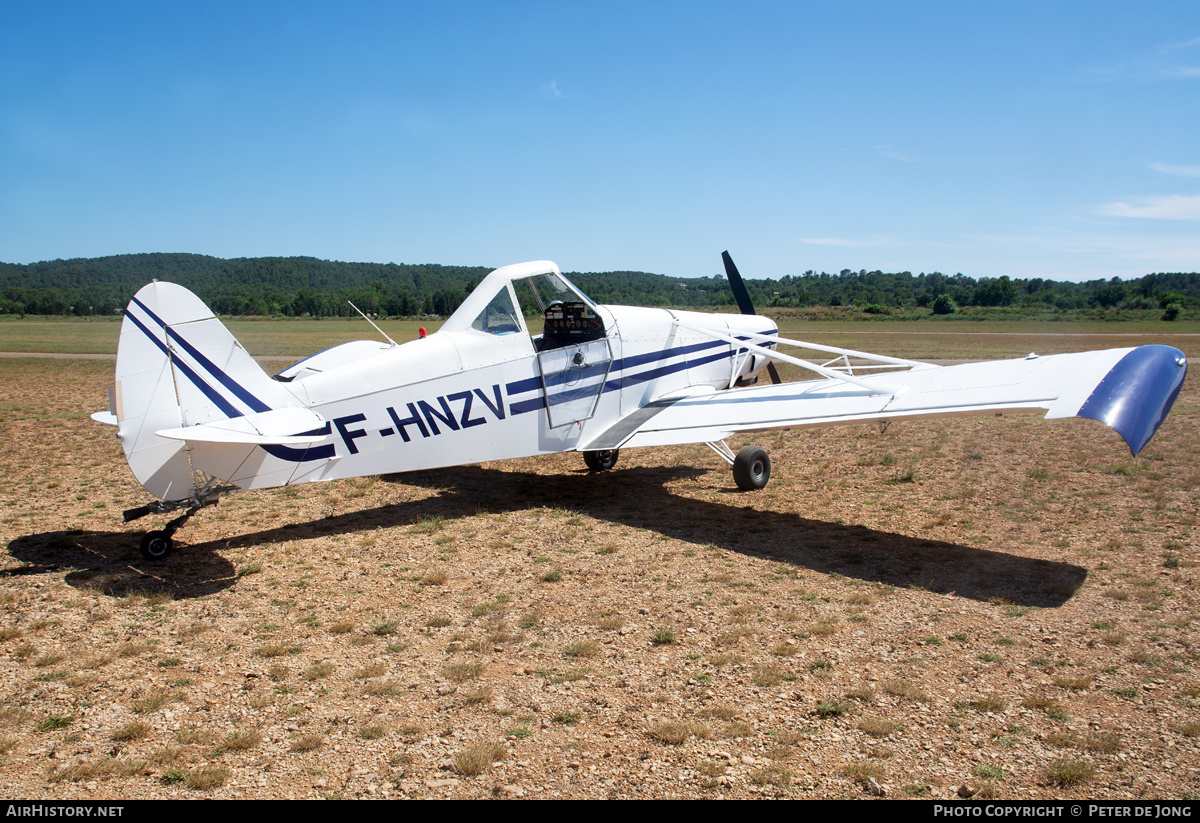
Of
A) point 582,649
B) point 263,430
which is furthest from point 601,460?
point 582,649

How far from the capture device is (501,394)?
809cm

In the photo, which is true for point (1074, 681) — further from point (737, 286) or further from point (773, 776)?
point (737, 286)

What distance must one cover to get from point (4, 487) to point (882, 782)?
11.2 metres

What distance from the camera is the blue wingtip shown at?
223 inches

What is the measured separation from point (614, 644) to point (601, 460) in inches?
226

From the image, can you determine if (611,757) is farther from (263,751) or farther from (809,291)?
(809,291)

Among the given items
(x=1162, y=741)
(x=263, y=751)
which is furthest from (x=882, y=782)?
(x=263, y=751)

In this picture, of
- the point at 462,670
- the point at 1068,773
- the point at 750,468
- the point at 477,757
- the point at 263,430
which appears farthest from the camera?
the point at 750,468

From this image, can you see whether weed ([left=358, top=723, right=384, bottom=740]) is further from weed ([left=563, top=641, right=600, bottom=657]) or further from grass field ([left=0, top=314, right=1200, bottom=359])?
grass field ([left=0, top=314, right=1200, bottom=359])

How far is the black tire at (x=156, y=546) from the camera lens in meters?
6.66

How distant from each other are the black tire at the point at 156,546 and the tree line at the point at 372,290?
21.7 m

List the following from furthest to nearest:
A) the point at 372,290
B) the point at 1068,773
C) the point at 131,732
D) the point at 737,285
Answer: the point at 372,290
the point at 737,285
the point at 131,732
the point at 1068,773

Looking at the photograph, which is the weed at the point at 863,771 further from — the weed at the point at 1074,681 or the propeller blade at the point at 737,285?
the propeller blade at the point at 737,285

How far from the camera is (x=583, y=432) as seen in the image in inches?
356
